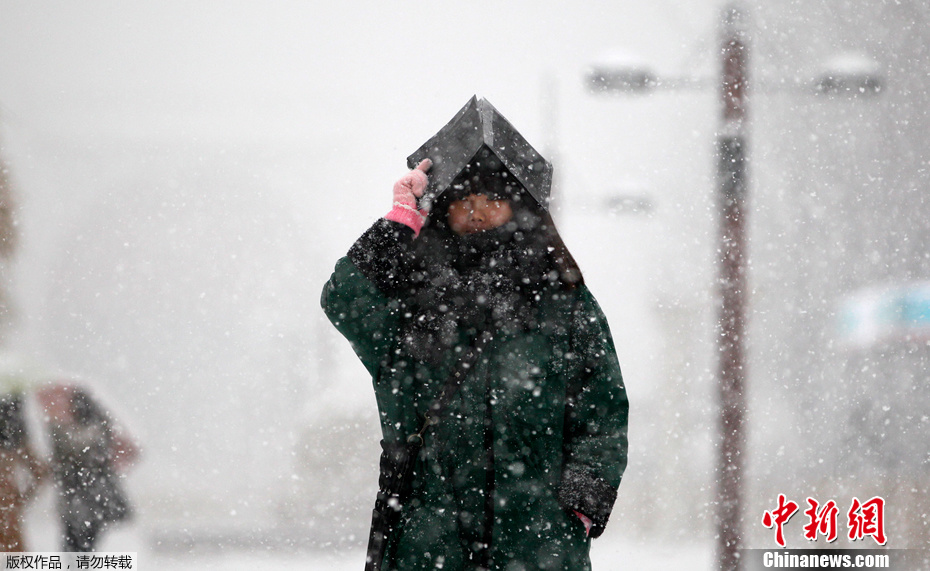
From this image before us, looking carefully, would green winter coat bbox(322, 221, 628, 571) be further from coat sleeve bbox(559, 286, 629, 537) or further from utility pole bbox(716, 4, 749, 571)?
utility pole bbox(716, 4, 749, 571)

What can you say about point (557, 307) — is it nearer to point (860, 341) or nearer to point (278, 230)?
point (860, 341)

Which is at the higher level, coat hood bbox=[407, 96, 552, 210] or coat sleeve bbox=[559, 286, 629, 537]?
coat hood bbox=[407, 96, 552, 210]

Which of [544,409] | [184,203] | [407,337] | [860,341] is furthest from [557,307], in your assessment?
[184,203]

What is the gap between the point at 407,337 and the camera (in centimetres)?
166

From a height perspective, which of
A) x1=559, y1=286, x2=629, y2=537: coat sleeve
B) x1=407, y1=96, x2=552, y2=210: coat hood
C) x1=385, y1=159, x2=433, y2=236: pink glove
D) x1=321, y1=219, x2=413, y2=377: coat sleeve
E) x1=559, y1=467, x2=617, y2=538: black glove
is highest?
x1=407, y1=96, x2=552, y2=210: coat hood

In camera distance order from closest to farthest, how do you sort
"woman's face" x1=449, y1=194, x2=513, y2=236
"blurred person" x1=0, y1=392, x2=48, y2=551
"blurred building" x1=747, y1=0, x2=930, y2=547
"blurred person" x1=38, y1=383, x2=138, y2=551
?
"woman's face" x1=449, y1=194, x2=513, y2=236, "blurred person" x1=38, y1=383, x2=138, y2=551, "blurred person" x1=0, y1=392, x2=48, y2=551, "blurred building" x1=747, y1=0, x2=930, y2=547


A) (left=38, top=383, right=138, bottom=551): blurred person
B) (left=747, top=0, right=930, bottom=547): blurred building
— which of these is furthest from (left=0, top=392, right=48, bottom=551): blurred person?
(left=747, top=0, right=930, bottom=547): blurred building

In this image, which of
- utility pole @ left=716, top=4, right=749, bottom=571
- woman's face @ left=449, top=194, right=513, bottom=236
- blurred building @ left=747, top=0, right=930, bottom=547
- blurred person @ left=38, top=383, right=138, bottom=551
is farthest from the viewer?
blurred building @ left=747, top=0, right=930, bottom=547

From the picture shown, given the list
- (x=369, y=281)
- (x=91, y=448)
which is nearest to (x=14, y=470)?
(x=91, y=448)

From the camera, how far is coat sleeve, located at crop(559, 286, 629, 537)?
1.66m

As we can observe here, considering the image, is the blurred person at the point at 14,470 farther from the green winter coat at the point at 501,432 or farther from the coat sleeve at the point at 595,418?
the coat sleeve at the point at 595,418

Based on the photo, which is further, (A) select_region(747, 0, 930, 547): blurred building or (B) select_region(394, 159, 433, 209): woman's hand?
(A) select_region(747, 0, 930, 547): blurred building

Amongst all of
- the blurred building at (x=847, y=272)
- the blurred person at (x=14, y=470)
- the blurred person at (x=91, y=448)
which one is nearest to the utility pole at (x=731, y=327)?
the blurred building at (x=847, y=272)

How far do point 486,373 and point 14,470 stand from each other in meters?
3.10
